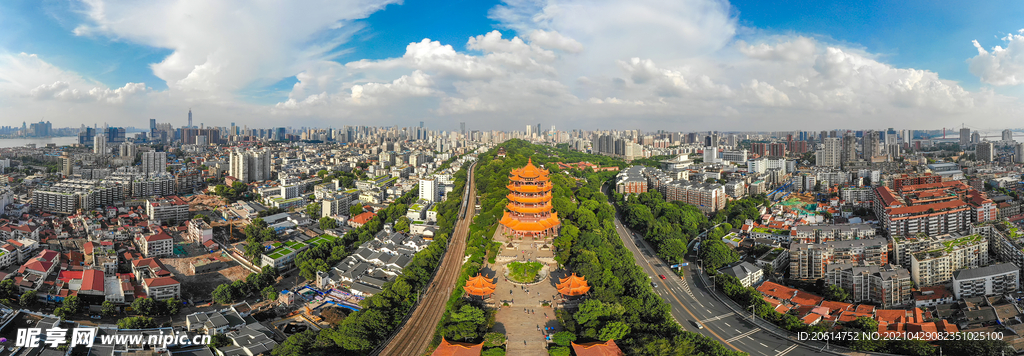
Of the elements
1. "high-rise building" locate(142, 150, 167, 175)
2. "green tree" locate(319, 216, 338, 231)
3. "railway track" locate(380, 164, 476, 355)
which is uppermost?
"high-rise building" locate(142, 150, 167, 175)

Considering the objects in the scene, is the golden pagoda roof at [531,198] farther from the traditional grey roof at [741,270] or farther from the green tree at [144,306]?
the green tree at [144,306]

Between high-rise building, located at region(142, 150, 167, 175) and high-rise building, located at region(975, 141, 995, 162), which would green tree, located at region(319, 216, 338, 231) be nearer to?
high-rise building, located at region(142, 150, 167, 175)

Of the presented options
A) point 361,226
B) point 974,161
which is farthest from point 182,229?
point 974,161

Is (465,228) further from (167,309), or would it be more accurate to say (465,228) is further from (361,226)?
(167,309)

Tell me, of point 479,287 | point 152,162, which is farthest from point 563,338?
point 152,162

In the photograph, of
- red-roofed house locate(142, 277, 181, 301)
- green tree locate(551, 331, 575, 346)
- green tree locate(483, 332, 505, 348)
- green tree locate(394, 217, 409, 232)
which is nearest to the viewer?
green tree locate(483, 332, 505, 348)

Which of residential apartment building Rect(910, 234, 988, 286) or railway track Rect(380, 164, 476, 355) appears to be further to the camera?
residential apartment building Rect(910, 234, 988, 286)

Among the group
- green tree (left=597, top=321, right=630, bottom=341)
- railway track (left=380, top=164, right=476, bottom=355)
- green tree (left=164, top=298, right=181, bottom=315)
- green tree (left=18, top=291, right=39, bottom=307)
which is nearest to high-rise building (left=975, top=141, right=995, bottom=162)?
railway track (left=380, top=164, right=476, bottom=355)
